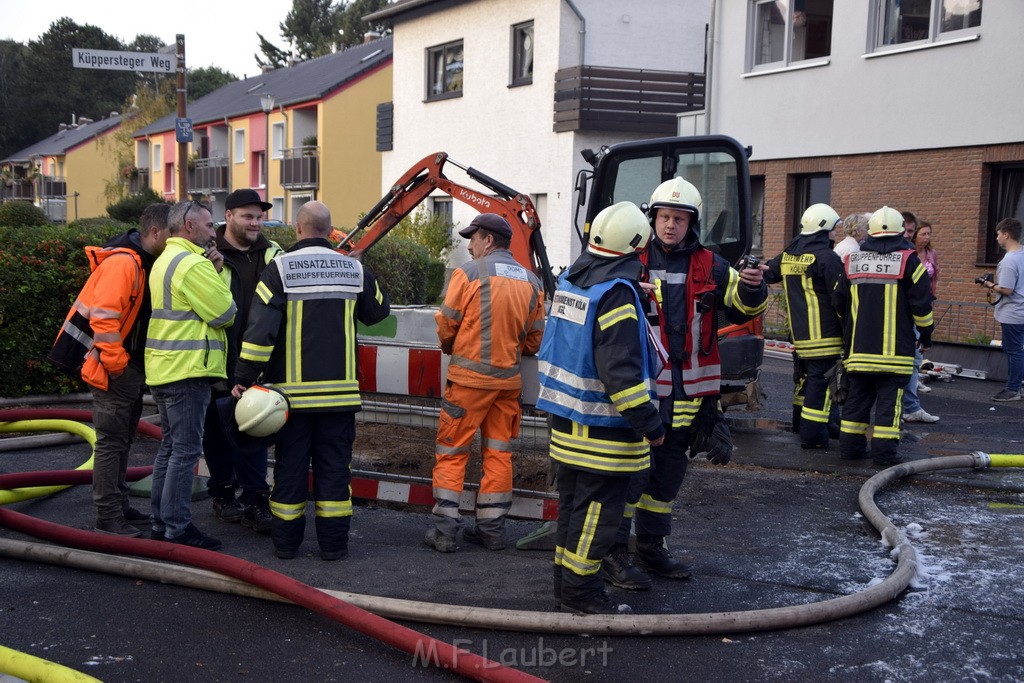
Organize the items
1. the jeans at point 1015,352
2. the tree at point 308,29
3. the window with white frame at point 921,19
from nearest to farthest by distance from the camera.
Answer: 1. the jeans at point 1015,352
2. the window with white frame at point 921,19
3. the tree at point 308,29

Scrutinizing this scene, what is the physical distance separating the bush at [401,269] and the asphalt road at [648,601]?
8.32 metres

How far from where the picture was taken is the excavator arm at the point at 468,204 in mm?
9234

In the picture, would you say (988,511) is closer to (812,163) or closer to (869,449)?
(869,449)

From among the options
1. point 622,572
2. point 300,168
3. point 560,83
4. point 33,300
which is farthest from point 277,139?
point 622,572

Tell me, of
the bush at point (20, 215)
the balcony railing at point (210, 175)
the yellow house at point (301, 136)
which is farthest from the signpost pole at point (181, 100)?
the balcony railing at point (210, 175)

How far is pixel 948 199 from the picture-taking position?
55.9ft

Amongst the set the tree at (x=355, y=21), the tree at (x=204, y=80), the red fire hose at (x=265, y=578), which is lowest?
the red fire hose at (x=265, y=578)

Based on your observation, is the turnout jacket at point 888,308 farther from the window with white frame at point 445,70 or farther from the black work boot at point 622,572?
the window with white frame at point 445,70

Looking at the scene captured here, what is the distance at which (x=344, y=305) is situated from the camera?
5629 mm

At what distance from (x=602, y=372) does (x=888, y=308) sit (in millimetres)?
4480

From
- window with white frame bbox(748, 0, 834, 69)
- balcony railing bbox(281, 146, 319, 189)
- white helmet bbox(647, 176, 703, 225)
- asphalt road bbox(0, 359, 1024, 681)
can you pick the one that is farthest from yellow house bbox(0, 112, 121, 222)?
white helmet bbox(647, 176, 703, 225)

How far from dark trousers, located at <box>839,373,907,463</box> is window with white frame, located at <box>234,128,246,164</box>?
42381mm

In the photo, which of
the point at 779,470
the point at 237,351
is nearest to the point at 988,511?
the point at 779,470

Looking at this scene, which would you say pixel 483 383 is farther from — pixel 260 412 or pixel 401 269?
pixel 401 269
